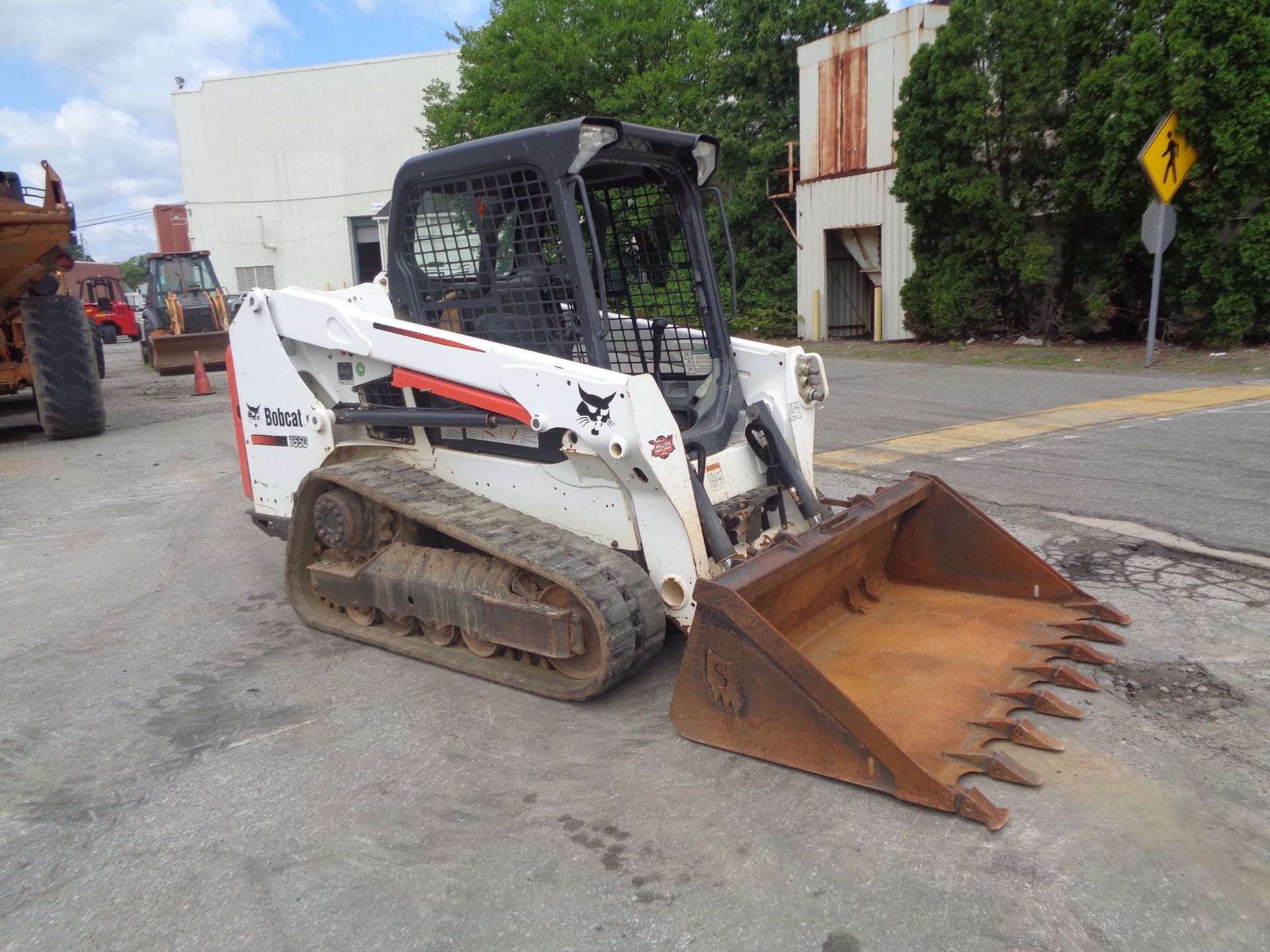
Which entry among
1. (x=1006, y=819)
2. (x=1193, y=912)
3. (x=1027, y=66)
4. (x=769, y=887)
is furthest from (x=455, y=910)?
(x=1027, y=66)

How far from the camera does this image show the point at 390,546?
4.55 meters

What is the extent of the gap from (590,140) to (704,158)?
37.2 inches

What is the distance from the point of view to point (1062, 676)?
372 cm

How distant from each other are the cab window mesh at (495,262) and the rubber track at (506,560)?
0.77 metres

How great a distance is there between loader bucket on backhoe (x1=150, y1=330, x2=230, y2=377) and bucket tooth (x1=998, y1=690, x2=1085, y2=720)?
59.0ft

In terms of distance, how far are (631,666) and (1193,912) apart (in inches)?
77.3

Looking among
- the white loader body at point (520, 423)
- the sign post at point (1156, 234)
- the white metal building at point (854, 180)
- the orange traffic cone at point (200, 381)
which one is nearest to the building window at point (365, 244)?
the white metal building at point (854, 180)

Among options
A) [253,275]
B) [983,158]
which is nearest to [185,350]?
[983,158]

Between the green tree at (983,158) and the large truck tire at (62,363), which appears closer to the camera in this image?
the large truck tire at (62,363)

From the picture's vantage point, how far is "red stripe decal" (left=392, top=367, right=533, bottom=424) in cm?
400

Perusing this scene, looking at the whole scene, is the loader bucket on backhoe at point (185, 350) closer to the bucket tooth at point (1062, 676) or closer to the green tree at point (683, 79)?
the green tree at point (683, 79)

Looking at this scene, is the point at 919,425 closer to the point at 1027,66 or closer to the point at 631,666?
the point at 631,666

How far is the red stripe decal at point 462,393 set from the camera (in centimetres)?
400

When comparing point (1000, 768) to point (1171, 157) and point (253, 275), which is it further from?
point (253, 275)
